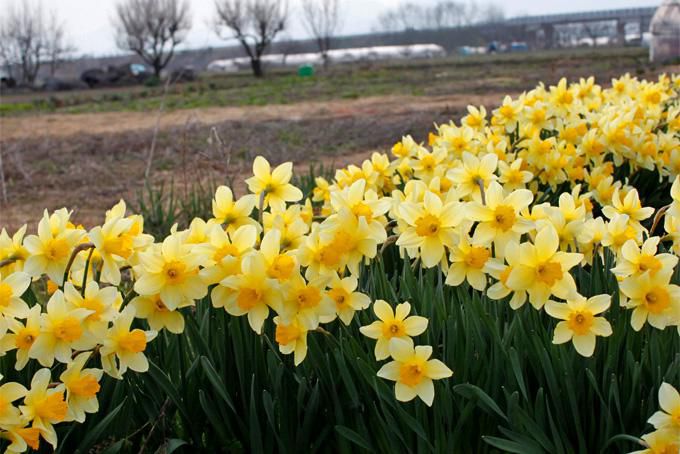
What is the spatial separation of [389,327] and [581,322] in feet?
1.11

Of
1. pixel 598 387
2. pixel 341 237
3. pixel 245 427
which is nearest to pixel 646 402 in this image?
pixel 598 387

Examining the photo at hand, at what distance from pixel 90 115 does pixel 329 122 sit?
7.32m

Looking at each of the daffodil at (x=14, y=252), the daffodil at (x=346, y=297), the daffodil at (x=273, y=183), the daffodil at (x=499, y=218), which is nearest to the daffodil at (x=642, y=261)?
the daffodil at (x=499, y=218)

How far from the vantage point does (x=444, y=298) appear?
5.81 feet

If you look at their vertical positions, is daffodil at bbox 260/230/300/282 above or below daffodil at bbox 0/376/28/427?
above

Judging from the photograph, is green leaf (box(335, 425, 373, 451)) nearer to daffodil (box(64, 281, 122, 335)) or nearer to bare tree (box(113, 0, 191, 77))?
daffodil (box(64, 281, 122, 335))

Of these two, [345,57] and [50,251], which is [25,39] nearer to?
[345,57]

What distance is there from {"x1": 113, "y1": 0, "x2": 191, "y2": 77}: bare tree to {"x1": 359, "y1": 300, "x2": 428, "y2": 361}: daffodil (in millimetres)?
39328

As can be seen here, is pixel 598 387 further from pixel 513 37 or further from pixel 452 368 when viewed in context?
pixel 513 37

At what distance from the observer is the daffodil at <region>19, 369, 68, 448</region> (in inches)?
53.1

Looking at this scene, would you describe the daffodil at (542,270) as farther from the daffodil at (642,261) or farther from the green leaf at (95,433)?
the green leaf at (95,433)

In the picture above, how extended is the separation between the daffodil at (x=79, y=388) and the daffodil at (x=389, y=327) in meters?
0.49

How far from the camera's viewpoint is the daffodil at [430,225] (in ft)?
5.00

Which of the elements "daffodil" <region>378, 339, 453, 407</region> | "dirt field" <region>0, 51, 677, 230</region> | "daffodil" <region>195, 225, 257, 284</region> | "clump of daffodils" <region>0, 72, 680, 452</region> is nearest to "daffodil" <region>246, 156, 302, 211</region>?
"clump of daffodils" <region>0, 72, 680, 452</region>
